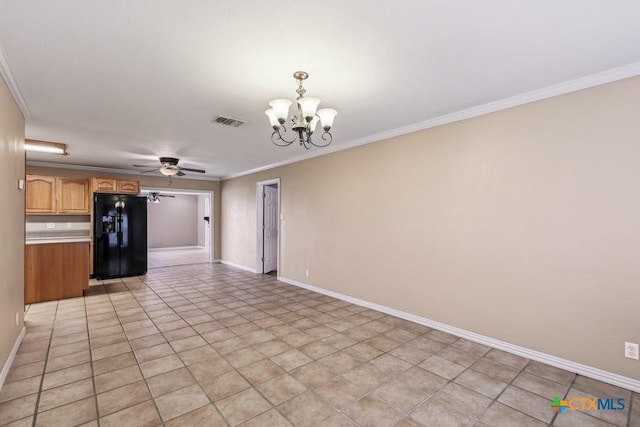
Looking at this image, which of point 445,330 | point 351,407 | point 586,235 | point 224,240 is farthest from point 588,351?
point 224,240

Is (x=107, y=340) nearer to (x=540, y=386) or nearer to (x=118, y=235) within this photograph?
(x=118, y=235)

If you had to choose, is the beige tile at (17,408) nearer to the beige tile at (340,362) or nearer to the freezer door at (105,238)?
the beige tile at (340,362)

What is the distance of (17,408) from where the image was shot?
2.01 metres

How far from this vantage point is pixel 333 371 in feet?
8.30

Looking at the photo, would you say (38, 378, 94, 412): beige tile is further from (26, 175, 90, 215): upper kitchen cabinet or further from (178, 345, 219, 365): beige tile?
(26, 175, 90, 215): upper kitchen cabinet

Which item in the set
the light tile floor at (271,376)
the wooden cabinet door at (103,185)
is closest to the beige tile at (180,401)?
the light tile floor at (271,376)

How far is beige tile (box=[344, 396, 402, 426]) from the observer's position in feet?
6.30

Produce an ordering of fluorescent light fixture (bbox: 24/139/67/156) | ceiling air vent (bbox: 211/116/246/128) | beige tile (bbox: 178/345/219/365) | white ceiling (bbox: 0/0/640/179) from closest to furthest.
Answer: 1. white ceiling (bbox: 0/0/640/179)
2. beige tile (bbox: 178/345/219/365)
3. ceiling air vent (bbox: 211/116/246/128)
4. fluorescent light fixture (bbox: 24/139/67/156)

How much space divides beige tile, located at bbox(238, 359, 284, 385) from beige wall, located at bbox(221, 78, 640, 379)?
6.40 ft

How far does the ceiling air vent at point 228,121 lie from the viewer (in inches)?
137

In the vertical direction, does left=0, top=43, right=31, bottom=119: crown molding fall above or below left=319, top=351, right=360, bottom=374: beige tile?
above

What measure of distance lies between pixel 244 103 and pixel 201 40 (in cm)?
108

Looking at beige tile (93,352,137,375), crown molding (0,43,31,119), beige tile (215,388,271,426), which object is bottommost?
beige tile (215,388,271,426)

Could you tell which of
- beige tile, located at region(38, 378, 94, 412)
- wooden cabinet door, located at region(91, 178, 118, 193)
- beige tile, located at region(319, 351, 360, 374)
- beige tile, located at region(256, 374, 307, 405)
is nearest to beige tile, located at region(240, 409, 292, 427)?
beige tile, located at region(256, 374, 307, 405)
